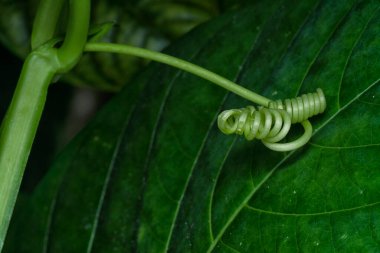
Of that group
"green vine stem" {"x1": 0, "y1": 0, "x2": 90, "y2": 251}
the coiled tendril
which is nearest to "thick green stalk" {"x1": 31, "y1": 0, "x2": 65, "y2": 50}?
"green vine stem" {"x1": 0, "y1": 0, "x2": 90, "y2": 251}

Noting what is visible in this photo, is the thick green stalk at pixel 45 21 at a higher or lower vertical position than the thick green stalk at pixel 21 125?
higher

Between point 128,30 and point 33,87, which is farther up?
point 33,87

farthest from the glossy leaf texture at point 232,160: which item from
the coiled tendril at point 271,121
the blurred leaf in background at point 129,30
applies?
the blurred leaf in background at point 129,30

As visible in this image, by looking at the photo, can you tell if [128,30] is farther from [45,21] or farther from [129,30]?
[45,21]

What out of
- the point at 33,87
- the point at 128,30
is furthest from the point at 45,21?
the point at 128,30

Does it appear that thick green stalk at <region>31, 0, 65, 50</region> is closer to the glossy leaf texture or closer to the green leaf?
the glossy leaf texture

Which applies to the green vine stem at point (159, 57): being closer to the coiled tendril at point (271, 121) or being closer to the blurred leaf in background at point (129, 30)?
the coiled tendril at point (271, 121)
